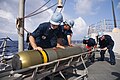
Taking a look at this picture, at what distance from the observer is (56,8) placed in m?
5.58

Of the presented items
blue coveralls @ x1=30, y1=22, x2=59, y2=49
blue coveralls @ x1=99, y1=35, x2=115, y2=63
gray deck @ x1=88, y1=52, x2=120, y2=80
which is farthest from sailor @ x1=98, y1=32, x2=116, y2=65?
blue coveralls @ x1=30, y1=22, x2=59, y2=49

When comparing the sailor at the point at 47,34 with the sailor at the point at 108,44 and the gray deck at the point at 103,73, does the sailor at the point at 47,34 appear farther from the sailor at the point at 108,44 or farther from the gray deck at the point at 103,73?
the sailor at the point at 108,44

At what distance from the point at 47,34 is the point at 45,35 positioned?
7cm

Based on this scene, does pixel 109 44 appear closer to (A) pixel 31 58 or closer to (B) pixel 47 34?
(B) pixel 47 34

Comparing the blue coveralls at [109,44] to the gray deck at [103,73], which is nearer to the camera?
the gray deck at [103,73]

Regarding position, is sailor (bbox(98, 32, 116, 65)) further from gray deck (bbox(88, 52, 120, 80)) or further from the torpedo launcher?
the torpedo launcher

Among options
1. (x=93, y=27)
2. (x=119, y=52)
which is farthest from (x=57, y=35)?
(x=93, y=27)

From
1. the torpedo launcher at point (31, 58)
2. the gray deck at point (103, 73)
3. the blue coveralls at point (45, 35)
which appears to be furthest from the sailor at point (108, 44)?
the torpedo launcher at point (31, 58)

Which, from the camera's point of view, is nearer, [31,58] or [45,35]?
[31,58]

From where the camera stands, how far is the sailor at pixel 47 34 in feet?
11.8

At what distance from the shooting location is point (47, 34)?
390 cm

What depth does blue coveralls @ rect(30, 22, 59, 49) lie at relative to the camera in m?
3.71

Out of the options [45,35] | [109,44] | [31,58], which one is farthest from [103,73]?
[31,58]

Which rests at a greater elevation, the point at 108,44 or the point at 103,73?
the point at 108,44
